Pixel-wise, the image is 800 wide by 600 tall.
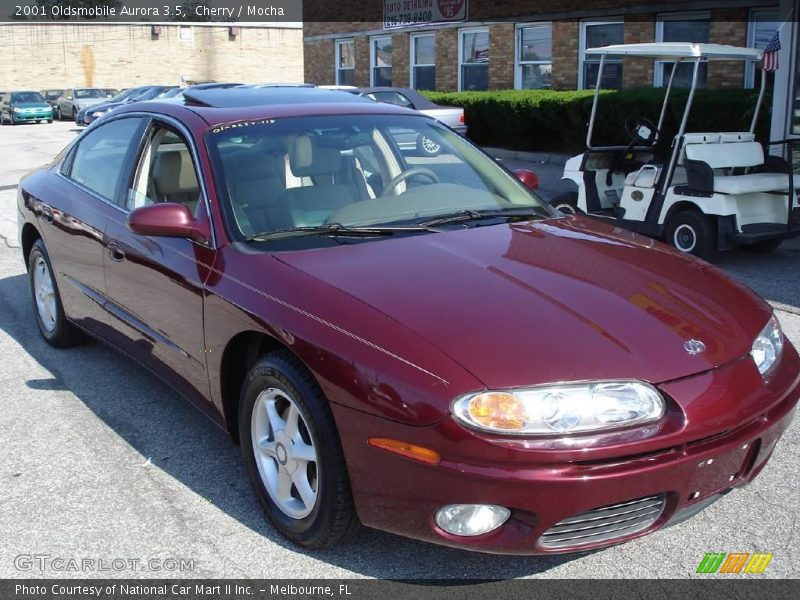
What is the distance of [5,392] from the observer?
5.09 meters

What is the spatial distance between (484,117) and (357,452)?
17.0 meters

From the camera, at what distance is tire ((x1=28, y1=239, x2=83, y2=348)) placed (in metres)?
5.60

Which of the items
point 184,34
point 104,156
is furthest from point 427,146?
point 184,34

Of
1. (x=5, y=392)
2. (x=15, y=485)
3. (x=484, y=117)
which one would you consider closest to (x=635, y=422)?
(x=15, y=485)

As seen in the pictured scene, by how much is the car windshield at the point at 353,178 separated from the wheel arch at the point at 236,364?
1.45 feet

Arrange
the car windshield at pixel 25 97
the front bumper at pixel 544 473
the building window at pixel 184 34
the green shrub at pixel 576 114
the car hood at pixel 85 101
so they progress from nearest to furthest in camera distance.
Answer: the front bumper at pixel 544 473 → the green shrub at pixel 576 114 → the car hood at pixel 85 101 → the car windshield at pixel 25 97 → the building window at pixel 184 34

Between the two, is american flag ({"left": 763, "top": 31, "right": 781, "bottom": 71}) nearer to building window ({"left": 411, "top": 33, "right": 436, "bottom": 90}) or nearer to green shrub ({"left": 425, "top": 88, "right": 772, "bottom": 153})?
green shrub ({"left": 425, "top": 88, "right": 772, "bottom": 153})

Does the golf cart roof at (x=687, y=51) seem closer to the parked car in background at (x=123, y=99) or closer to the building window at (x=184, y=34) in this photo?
the parked car in background at (x=123, y=99)

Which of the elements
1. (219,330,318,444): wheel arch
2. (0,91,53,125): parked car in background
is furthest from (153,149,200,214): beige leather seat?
(0,91,53,125): parked car in background

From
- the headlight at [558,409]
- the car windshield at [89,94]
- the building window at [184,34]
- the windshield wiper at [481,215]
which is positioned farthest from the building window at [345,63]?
the building window at [184,34]

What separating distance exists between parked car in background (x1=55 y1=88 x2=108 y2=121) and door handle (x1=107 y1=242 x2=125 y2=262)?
32165 millimetres

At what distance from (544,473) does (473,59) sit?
20.6m

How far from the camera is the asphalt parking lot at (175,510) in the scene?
3.25 m

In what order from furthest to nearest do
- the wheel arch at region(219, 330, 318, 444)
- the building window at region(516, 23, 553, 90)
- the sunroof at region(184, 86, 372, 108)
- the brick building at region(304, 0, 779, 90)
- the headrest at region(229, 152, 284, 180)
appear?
the building window at region(516, 23, 553, 90), the brick building at region(304, 0, 779, 90), the sunroof at region(184, 86, 372, 108), the headrest at region(229, 152, 284, 180), the wheel arch at region(219, 330, 318, 444)
